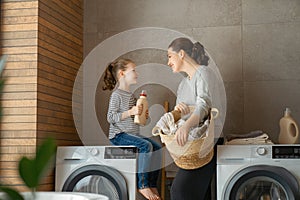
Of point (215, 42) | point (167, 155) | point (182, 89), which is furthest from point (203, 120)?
point (215, 42)

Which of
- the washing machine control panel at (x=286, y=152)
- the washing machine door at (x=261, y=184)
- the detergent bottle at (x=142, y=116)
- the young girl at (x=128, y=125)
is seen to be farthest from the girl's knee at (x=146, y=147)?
the washing machine control panel at (x=286, y=152)

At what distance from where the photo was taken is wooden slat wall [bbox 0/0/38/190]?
356 cm

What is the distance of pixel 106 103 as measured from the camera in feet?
14.3

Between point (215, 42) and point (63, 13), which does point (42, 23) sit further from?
point (215, 42)

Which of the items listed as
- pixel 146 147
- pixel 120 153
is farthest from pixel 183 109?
pixel 120 153

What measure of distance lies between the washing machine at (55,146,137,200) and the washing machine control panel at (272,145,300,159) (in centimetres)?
91

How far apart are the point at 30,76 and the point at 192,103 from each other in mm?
1108

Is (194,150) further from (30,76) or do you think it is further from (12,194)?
(12,194)

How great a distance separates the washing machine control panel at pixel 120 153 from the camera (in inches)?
139

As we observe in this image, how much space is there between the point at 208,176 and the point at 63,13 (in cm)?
169

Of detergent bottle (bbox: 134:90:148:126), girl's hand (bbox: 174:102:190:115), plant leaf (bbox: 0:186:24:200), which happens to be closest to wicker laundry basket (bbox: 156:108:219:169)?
girl's hand (bbox: 174:102:190:115)

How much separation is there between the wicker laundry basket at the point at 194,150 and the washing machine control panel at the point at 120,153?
29 cm

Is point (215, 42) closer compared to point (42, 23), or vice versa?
point (42, 23)

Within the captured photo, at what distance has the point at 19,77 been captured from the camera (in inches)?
143
